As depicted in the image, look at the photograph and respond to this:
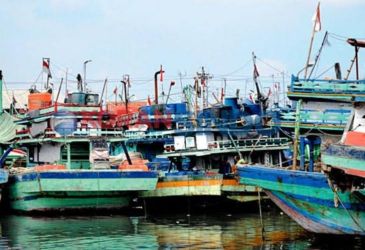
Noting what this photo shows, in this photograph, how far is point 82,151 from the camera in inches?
1288

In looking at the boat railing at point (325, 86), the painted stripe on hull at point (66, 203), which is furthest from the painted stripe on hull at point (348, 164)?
the painted stripe on hull at point (66, 203)

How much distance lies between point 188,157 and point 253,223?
8.25 m

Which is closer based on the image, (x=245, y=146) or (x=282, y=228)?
(x=282, y=228)

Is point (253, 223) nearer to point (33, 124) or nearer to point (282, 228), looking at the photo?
point (282, 228)

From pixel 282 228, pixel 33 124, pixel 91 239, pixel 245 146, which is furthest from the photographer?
pixel 33 124

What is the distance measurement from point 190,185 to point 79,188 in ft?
14.1

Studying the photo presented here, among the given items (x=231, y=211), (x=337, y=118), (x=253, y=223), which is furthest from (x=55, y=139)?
(x=337, y=118)

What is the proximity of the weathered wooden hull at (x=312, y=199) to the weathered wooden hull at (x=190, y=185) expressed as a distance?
7437mm

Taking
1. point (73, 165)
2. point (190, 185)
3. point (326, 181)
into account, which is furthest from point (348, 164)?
point (73, 165)

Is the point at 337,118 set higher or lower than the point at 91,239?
higher

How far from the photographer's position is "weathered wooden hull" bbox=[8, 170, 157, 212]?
29.4 meters

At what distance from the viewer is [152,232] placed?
2431 centimetres

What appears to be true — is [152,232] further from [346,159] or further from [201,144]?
[201,144]

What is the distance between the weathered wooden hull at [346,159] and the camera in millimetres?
17688
